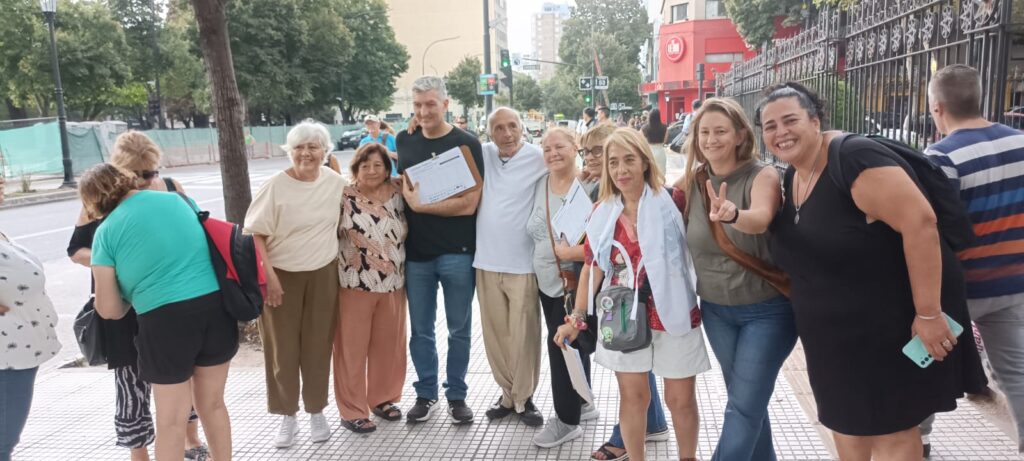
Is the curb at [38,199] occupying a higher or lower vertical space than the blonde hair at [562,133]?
lower

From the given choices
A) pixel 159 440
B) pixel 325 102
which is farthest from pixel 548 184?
pixel 325 102

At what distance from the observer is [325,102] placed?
43.8m

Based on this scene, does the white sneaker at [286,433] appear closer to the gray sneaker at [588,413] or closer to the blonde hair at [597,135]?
the gray sneaker at [588,413]

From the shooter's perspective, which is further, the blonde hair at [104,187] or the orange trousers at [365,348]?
the orange trousers at [365,348]

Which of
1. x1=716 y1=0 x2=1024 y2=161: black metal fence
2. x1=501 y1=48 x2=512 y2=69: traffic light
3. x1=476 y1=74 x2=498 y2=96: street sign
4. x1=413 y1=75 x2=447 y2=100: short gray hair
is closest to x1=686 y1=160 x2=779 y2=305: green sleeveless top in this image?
x1=716 y1=0 x2=1024 y2=161: black metal fence

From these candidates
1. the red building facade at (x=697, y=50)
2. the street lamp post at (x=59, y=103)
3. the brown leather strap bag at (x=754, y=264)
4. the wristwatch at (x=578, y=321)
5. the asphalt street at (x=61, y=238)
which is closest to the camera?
the brown leather strap bag at (x=754, y=264)

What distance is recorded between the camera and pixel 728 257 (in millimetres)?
2871

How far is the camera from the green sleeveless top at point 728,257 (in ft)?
9.25

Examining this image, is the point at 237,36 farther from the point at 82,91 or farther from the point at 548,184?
the point at 548,184

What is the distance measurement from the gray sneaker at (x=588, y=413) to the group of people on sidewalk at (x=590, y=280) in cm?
2

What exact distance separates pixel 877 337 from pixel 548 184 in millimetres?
1931

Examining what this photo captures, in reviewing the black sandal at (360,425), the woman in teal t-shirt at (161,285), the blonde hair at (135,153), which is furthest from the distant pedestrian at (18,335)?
the black sandal at (360,425)

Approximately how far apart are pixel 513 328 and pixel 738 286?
1.54 m

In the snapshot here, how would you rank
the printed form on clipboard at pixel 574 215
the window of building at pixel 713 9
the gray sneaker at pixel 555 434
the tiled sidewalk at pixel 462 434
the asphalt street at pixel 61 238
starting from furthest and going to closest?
1. the window of building at pixel 713 9
2. the asphalt street at pixel 61 238
3. the gray sneaker at pixel 555 434
4. the tiled sidewalk at pixel 462 434
5. the printed form on clipboard at pixel 574 215
